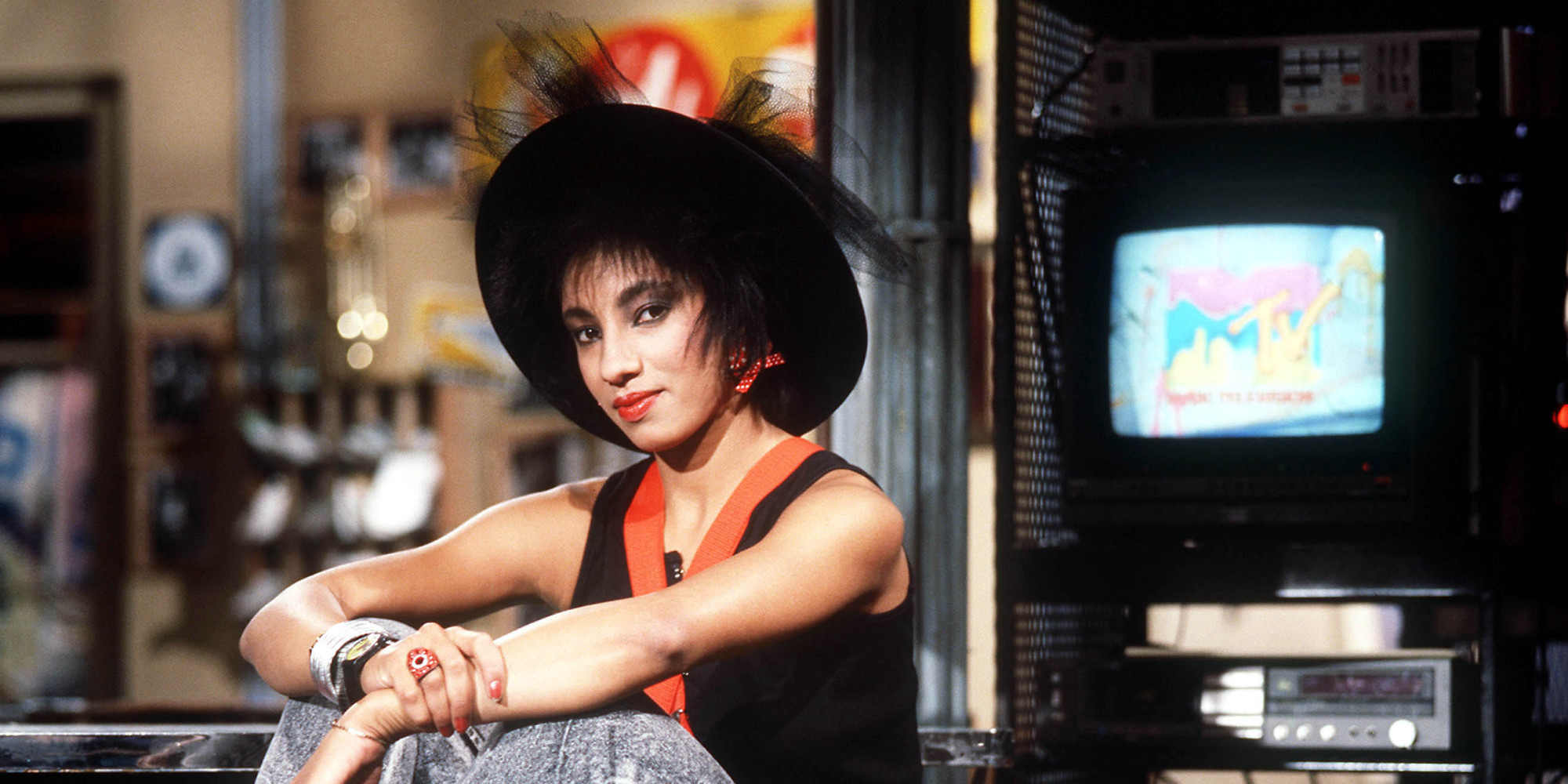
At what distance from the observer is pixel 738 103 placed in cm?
128

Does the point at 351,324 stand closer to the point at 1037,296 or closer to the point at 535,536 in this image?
the point at 1037,296

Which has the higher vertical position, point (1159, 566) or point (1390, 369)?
point (1390, 369)

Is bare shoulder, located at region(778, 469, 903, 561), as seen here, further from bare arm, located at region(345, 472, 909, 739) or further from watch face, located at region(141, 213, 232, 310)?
watch face, located at region(141, 213, 232, 310)

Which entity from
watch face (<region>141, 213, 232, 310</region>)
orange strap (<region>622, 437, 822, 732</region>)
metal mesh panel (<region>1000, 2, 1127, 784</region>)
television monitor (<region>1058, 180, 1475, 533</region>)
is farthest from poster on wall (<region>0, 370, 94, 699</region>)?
orange strap (<region>622, 437, 822, 732</region>)

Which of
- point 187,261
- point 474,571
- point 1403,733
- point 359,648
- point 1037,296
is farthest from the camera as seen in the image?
point 187,261

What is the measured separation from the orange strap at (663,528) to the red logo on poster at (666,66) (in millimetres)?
3187

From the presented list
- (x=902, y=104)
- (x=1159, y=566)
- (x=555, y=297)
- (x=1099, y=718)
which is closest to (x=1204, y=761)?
(x=1099, y=718)

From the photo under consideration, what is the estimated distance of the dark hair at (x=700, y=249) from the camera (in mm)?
1248

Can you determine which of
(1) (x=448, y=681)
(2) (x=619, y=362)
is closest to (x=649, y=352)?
(2) (x=619, y=362)

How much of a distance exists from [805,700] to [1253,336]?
3.22 ft

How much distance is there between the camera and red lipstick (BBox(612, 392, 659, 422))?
4.08ft

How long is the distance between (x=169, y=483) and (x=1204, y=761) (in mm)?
3925

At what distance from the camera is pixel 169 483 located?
4.80 meters

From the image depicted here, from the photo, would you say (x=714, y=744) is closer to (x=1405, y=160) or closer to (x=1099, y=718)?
(x=1099, y=718)
